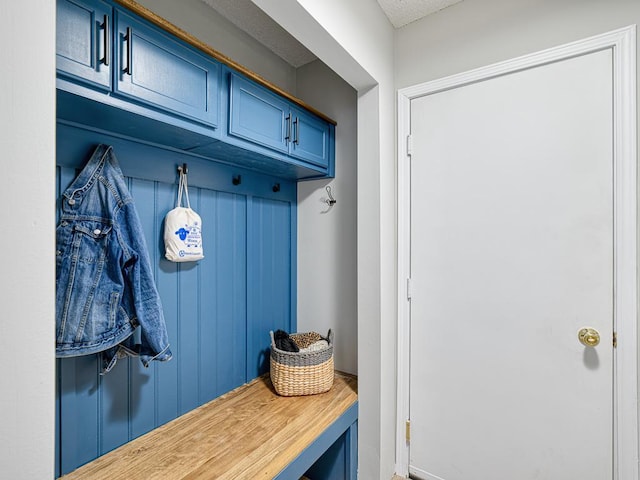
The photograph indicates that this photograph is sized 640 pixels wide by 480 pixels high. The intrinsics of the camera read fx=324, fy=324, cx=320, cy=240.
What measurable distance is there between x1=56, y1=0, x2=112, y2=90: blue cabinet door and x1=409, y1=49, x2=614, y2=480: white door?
1416 mm

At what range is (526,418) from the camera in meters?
1.49

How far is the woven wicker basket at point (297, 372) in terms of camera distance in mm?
1674

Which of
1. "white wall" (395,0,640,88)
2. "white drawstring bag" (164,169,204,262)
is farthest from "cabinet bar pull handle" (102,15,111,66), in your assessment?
"white wall" (395,0,640,88)

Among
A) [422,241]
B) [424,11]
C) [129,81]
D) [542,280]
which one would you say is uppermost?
[424,11]

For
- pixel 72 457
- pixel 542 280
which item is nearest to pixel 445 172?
pixel 542 280

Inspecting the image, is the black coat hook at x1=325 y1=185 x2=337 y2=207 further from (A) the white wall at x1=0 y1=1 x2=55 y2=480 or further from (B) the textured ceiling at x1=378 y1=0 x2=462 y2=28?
(A) the white wall at x1=0 y1=1 x2=55 y2=480

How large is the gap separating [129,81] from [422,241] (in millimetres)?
1468

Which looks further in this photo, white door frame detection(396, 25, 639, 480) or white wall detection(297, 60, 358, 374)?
white wall detection(297, 60, 358, 374)

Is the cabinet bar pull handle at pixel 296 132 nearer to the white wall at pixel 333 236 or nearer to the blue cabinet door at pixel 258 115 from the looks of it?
the blue cabinet door at pixel 258 115

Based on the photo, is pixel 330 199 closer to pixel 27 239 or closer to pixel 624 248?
pixel 624 248

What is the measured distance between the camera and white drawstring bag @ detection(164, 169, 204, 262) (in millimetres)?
1404

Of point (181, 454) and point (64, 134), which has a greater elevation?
point (64, 134)

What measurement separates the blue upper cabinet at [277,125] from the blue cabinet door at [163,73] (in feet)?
0.35

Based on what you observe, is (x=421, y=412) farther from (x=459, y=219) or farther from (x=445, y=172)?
(x=445, y=172)
